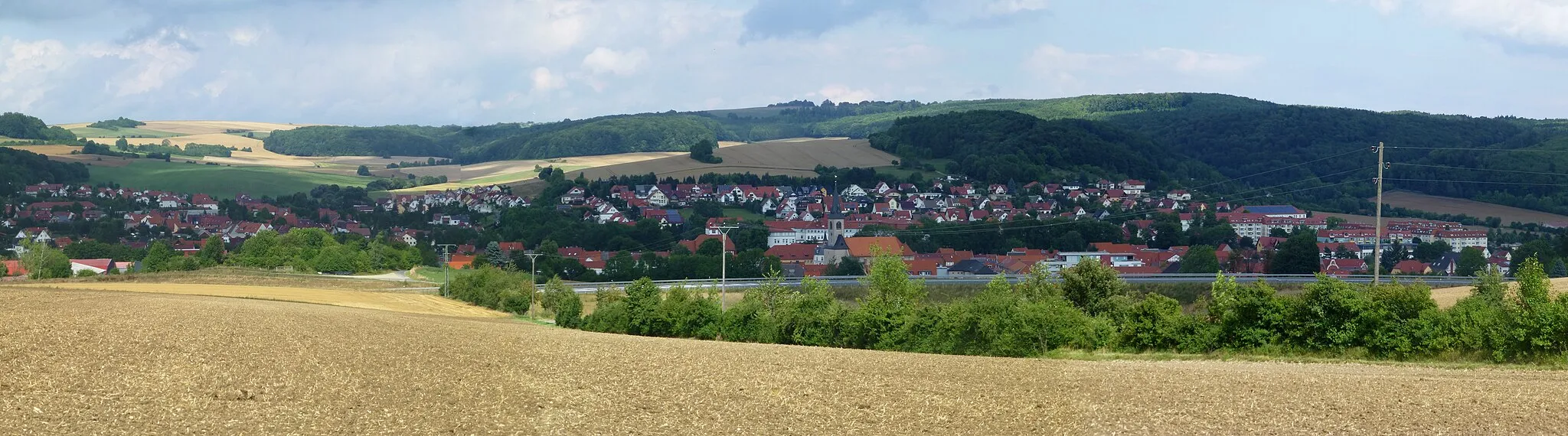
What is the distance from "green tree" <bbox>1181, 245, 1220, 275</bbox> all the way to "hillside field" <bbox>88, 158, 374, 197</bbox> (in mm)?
107384

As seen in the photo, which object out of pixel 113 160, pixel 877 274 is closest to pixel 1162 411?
pixel 877 274

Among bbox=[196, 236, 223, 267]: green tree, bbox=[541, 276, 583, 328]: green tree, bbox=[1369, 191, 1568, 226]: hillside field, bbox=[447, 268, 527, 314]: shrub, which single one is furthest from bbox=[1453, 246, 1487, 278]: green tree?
bbox=[196, 236, 223, 267]: green tree

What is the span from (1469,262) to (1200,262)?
1768 centimetres

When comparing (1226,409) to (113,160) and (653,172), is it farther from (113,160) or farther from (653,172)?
(113,160)

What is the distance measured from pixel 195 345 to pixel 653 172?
145 m

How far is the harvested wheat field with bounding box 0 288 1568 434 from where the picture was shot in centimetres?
1966

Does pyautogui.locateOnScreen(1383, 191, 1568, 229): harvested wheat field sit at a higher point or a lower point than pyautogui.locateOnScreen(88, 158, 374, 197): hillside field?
lower

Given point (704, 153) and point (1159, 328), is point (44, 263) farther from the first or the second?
point (704, 153)

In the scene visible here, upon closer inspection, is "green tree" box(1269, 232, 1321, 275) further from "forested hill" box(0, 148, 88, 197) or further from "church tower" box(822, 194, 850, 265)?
"forested hill" box(0, 148, 88, 197)

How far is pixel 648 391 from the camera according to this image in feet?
79.0

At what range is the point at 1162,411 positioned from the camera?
71.0ft

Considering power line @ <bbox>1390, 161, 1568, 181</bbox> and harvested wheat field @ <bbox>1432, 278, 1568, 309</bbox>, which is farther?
power line @ <bbox>1390, 161, 1568, 181</bbox>

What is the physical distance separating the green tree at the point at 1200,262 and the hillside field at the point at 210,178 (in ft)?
352

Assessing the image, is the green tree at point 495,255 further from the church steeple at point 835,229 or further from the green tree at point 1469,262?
the green tree at point 1469,262
